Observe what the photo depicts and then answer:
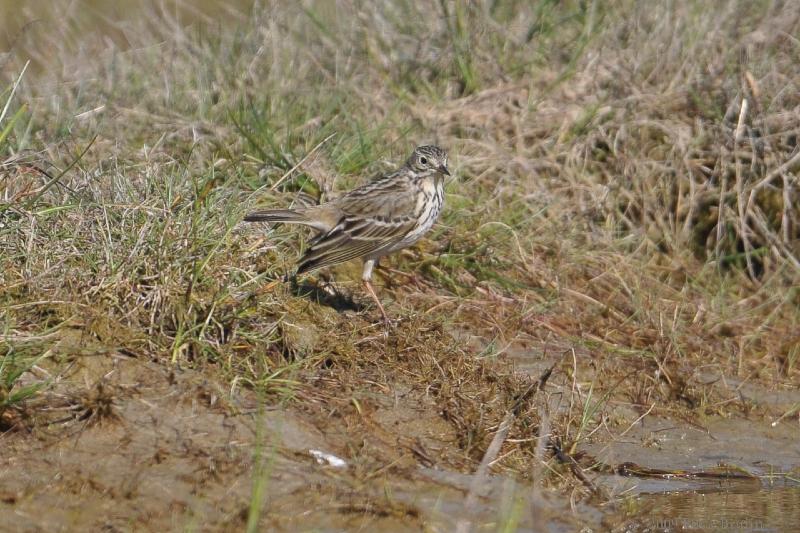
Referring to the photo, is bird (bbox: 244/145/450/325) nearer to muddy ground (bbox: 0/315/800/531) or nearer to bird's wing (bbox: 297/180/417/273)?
bird's wing (bbox: 297/180/417/273)

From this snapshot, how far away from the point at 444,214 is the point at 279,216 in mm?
1377

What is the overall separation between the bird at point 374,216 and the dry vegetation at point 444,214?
187 millimetres

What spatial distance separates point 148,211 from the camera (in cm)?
579

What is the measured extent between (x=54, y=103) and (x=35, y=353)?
3.21 meters

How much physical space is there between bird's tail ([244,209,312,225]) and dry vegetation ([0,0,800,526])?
96 mm

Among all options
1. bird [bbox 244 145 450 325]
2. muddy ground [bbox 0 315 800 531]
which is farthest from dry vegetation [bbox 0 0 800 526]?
bird [bbox 244 145 450 325]

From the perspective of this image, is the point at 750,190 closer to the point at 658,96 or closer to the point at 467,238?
the point at 658,96

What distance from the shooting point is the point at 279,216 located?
636 cm

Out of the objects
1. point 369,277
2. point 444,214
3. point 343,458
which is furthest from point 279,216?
point 343,458

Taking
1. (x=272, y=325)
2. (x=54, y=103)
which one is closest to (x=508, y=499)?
(x=272, y=325)

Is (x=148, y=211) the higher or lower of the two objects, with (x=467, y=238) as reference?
higher

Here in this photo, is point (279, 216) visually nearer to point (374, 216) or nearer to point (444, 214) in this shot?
point (374, 216)

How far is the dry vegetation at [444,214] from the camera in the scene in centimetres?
541

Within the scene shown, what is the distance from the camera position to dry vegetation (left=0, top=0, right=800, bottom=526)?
541cm
